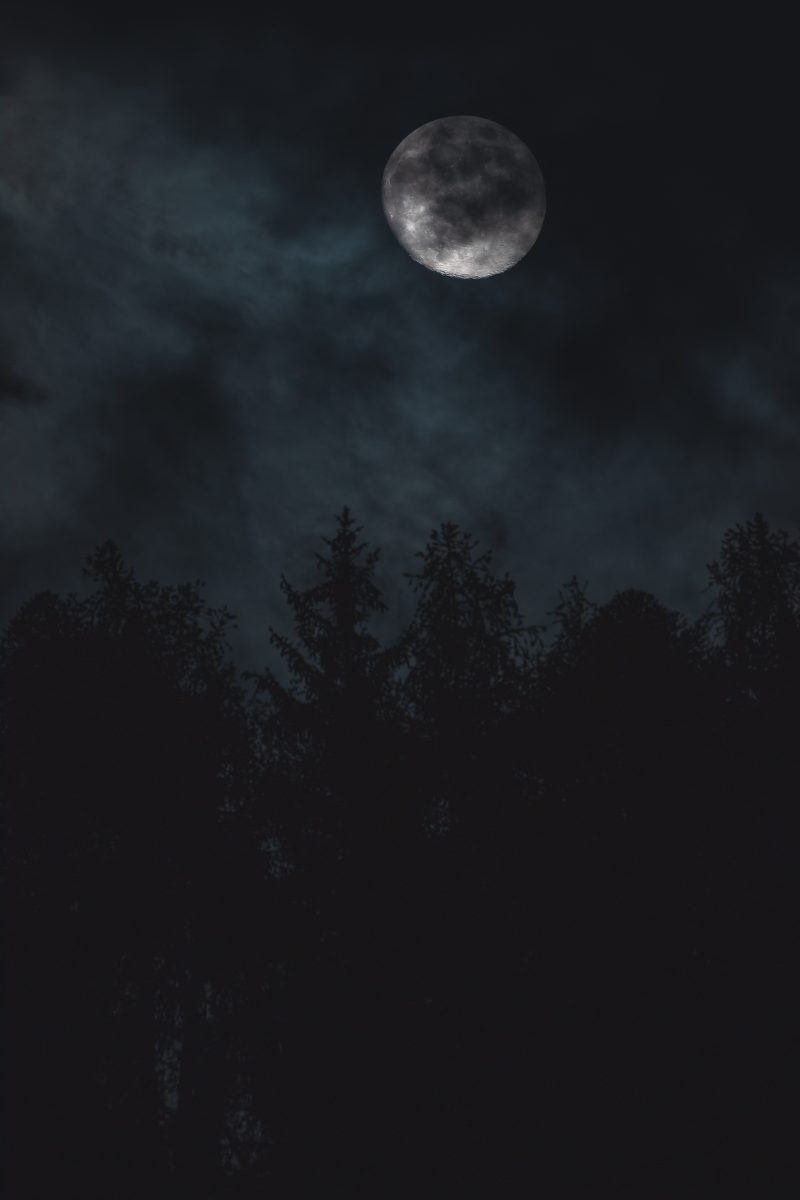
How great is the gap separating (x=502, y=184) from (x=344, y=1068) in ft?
62.8

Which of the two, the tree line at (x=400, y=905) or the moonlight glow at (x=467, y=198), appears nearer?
the tree line at (x=400, y=905)

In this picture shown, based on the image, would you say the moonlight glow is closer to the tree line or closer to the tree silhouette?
the tree line

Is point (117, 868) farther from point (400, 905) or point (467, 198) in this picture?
point (467, 198)

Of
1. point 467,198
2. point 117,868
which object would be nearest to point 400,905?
point 117,868

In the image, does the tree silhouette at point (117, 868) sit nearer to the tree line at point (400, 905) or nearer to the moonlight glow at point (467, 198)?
the tree line at point (400, 905)

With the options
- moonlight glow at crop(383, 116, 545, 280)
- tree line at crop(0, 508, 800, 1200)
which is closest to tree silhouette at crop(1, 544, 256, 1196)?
tree line at crop(0, 508, 800, 1200)

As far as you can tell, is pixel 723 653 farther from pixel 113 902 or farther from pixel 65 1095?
pixel 65 1095

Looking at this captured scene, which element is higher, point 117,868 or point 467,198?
point 467,198

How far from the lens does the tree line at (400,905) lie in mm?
9453

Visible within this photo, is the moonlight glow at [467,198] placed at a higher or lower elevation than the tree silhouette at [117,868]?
higher

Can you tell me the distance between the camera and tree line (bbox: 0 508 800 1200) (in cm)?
945

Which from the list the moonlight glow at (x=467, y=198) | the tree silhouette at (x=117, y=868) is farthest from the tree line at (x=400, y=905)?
the moonlight glow at (x=467, y=198)

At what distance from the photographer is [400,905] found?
10.6 metres

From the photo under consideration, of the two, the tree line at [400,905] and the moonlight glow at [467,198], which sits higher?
the moonlight glow at [467,198]
